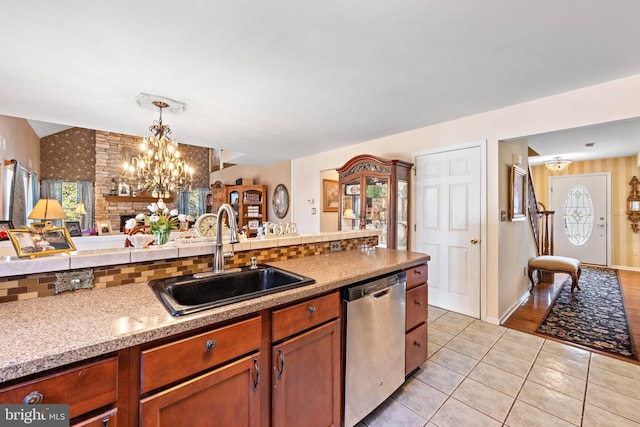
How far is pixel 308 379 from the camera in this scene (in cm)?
128

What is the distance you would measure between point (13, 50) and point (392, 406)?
352cm

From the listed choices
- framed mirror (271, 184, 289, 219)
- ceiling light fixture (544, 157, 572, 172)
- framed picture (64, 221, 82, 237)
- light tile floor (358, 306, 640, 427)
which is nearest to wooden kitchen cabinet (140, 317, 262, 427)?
light tile floor (358, 306, 640, 427)

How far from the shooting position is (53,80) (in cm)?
227

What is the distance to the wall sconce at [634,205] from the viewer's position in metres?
4.98

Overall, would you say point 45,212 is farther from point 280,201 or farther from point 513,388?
point 513,388

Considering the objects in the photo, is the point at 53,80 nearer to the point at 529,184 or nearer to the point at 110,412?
the point at 110,412

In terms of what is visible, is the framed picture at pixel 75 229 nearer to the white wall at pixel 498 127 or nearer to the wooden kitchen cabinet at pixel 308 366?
the white wall at pixel 498 127

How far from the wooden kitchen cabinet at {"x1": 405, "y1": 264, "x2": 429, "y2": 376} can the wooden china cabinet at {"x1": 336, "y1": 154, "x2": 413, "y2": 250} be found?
149 centimetres

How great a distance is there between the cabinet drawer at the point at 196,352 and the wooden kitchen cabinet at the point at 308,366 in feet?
0.44

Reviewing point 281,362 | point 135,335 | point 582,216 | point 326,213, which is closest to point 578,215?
point 582,216

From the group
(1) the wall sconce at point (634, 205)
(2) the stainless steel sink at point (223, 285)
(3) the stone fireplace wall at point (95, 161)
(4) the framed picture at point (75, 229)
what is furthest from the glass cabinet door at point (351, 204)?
(3) the stone fireplace wall at point (95, 161)

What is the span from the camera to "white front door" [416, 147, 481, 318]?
309cm

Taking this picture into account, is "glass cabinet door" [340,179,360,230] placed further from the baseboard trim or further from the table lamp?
the table lamp

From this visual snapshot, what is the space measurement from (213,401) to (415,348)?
1527mm
